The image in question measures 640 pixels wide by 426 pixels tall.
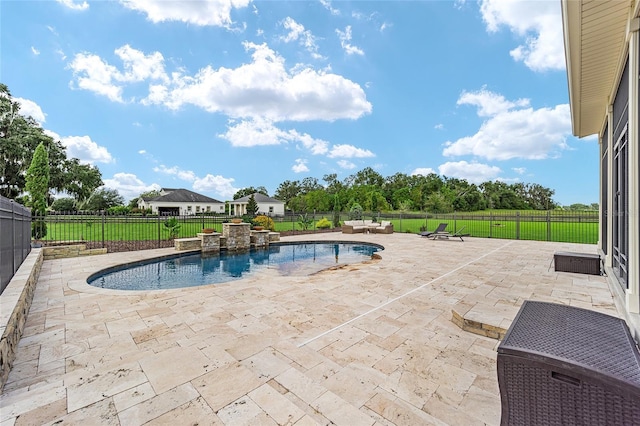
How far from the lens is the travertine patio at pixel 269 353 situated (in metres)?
1.91

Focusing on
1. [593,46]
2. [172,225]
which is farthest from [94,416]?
[172,225]

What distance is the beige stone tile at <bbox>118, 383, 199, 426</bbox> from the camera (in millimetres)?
1812

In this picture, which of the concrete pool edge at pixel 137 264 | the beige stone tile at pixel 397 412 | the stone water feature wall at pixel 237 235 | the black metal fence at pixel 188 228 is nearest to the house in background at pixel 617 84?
the beige stone tile at pixel 397 412

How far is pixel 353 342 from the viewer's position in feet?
9.49

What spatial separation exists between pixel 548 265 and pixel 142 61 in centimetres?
1548

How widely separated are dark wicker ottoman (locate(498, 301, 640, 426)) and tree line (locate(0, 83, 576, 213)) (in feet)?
79.4

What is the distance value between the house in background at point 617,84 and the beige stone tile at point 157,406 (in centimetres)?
351

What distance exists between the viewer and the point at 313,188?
57.1m

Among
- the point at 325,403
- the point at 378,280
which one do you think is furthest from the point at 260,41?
the point at 325,403

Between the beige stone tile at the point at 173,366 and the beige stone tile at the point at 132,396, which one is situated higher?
the beige stone tile at the point at 173,366

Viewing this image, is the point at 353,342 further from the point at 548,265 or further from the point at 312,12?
the point at 312,12

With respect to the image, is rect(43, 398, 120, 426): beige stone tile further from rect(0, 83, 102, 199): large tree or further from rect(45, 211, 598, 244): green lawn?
rect(0, 83, 102, 199): large tree

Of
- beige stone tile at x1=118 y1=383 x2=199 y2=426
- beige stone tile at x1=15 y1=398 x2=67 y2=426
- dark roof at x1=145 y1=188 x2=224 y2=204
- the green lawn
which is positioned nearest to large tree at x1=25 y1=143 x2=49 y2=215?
the green lawn

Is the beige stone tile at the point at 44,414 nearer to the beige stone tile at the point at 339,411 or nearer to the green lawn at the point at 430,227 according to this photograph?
the beige stone tile at the point at 339,411
